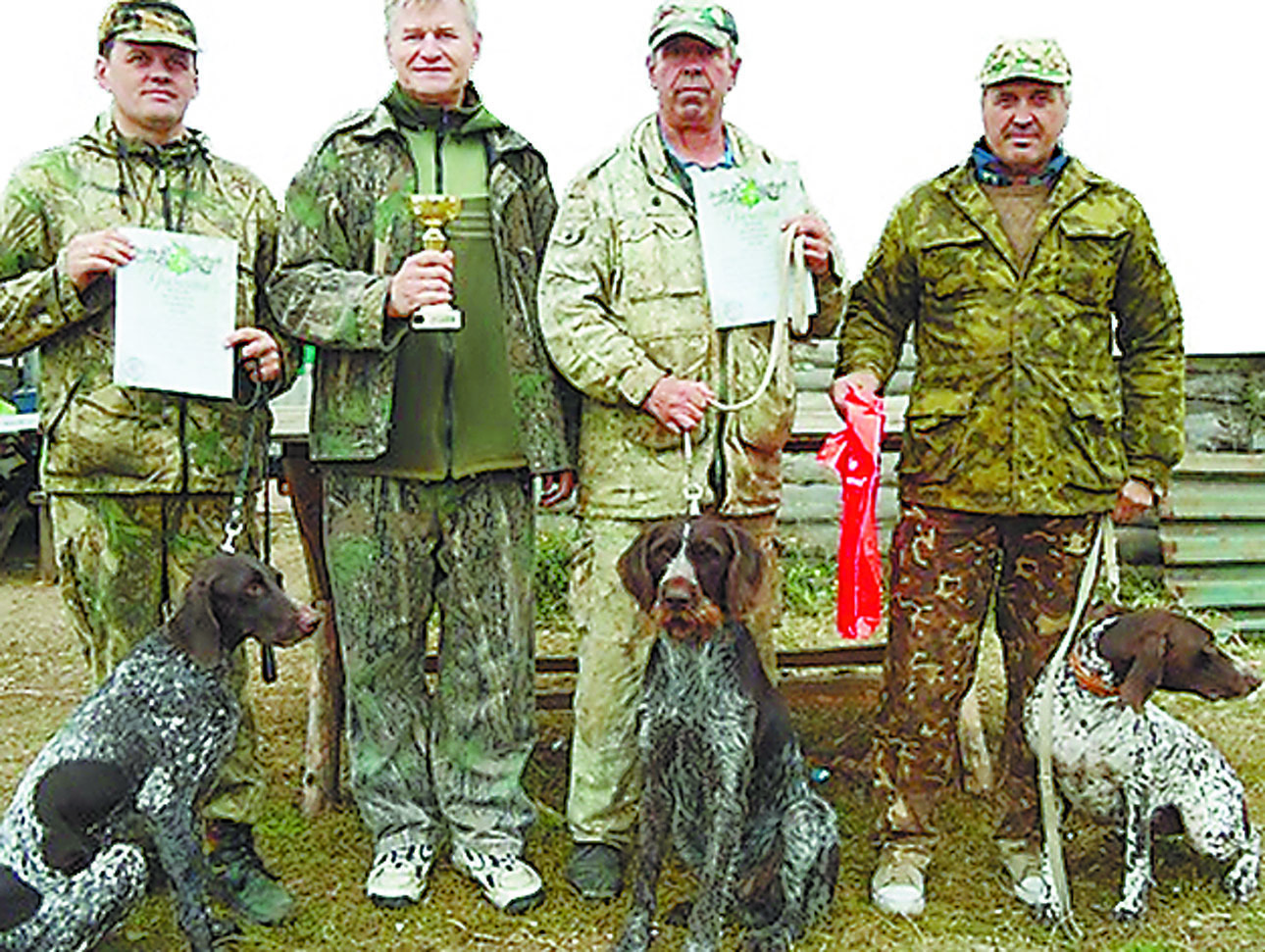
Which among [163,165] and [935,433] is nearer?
[163,165]

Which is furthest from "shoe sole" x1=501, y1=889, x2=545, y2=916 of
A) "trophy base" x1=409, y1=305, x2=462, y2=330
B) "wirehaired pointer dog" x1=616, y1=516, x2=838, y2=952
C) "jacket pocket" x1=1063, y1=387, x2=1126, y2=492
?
"jacket pocket" x1=1063, y1=387, x2=1126, y2=492

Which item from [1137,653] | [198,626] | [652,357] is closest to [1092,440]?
[1137,653]

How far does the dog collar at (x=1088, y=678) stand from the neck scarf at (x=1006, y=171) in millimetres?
1224

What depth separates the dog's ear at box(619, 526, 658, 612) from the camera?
352 centimetres

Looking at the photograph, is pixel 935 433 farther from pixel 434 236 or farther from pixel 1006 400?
pixel 434 236

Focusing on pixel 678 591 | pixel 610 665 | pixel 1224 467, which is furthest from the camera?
pixel 1224 467

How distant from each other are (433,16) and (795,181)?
3.41 ft

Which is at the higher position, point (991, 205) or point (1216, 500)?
point (991, 205)

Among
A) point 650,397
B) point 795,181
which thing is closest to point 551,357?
point 650,397

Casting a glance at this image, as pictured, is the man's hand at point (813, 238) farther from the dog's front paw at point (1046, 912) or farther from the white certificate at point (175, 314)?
the dog's front paw at point (1046, 912)

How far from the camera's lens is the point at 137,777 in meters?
3.34

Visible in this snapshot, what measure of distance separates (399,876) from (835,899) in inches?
47.4

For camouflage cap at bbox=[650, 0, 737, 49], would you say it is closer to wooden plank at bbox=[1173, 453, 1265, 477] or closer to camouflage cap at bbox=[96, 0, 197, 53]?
camouflage cap at bbox=[96, 0, 197, 53]

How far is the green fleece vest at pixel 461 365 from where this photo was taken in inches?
148
